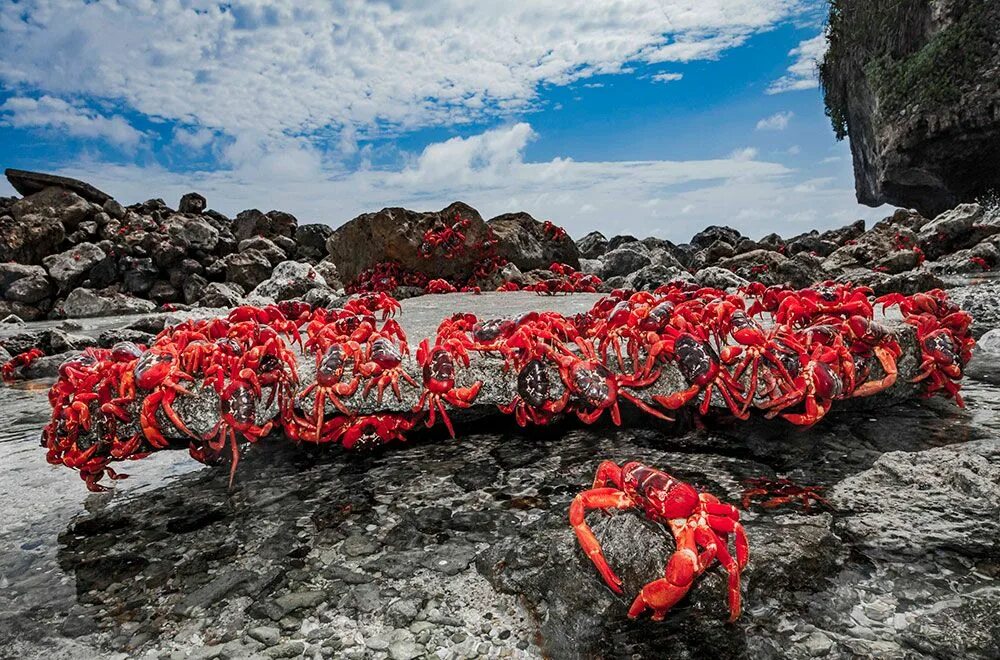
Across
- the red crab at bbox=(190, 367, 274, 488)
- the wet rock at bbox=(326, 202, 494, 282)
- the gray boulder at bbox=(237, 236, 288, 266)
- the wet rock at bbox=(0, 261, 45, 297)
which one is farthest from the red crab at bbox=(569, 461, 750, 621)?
the gray boulder at bbox=(237, 236, 288, 266)

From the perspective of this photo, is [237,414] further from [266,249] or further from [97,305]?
[266,249]

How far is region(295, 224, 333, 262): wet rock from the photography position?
130 ft

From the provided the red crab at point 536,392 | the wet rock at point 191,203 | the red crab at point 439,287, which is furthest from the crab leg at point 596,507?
the wet rock at point 191,203

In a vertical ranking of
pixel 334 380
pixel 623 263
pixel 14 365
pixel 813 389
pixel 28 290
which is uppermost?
pixel 28 290

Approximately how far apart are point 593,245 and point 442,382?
3536cm

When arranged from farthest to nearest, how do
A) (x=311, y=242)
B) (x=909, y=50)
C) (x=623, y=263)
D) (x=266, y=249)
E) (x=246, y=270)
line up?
(x=311, y=242), (x=266, y=249), (x=246, y=270), (x=909, y=50), (x=623, y=263)

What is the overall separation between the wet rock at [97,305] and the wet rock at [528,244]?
18.7m

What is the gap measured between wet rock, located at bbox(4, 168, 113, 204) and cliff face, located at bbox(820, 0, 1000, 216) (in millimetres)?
45506

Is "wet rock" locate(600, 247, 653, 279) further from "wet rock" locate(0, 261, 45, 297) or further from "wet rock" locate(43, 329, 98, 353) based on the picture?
"wet rock" locate(0, 261, 45, 297)

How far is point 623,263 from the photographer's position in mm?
23109

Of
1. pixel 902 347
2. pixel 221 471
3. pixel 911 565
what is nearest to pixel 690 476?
pixel 911 565

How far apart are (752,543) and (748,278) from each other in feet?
52.4

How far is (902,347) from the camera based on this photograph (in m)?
4.92

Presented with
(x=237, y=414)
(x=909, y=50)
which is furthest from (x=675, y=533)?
(x=909, y=50)
